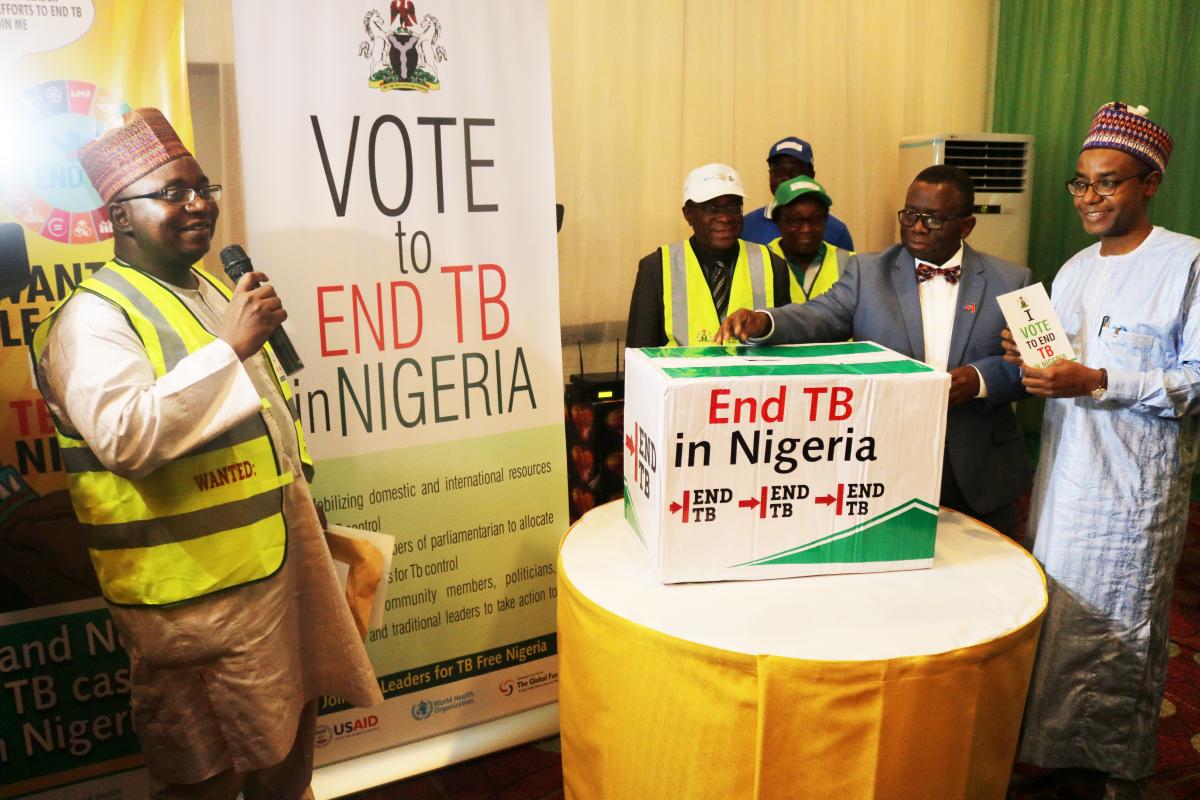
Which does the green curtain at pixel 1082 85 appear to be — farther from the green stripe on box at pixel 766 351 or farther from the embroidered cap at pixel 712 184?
the green stripe on box at pixel 766 351

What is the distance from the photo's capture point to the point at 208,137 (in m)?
2.61

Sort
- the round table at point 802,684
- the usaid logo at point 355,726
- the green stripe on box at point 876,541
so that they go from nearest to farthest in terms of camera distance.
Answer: the round table at point 802,684 < the green stripe on box at point 876,541 < the usaid logo at point 355,726

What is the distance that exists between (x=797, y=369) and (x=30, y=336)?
1.45 m

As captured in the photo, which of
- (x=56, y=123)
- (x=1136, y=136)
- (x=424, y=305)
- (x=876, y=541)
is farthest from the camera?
(x=424, y=305)

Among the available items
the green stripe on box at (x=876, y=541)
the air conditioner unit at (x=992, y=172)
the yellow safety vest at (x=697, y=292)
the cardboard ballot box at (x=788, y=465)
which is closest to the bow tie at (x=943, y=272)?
the cardboard ballot box at (x=788, y=465)

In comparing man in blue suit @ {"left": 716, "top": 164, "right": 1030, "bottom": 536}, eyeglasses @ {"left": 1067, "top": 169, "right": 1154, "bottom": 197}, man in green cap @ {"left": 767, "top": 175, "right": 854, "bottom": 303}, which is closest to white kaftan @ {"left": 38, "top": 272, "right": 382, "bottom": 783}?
man in blue suit @ {"left": 716, "top": 164, "right": 1030, "bottom": 536}

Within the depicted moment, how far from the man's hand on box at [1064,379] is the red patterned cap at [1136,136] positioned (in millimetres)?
448

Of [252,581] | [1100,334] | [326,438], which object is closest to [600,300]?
[326,438]

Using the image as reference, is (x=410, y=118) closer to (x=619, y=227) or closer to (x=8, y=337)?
(x=8, y=337)

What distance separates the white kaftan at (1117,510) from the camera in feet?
5.61

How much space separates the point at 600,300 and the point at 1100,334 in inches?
87.1

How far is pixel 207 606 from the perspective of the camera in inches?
55.7

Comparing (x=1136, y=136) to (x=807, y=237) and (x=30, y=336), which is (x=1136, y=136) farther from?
(x=30, y=336)

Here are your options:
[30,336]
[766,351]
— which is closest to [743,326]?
[766,351]
